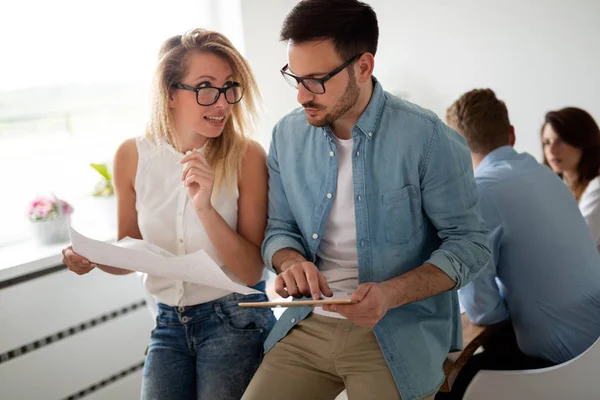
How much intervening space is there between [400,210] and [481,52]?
7.17 ft

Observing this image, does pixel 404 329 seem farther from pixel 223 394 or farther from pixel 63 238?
pixel 63 238

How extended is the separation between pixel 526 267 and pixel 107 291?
1512mm

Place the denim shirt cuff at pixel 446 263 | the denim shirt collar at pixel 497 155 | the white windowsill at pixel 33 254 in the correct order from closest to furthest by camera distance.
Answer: the denim shirt cuff at pixel 446 263, the denim shirt collar at pixel 497 155, the white windowsill at pixel 33 254

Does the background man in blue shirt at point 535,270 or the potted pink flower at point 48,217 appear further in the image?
the potted pink flower at point 48,217

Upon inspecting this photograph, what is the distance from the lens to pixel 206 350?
1.67 m

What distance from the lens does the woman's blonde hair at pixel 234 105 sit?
1760mm

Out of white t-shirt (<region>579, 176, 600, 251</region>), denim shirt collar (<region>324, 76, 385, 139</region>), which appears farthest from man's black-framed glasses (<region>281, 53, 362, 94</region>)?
white t-shirt (<region>579, 176, 600, 251</region>)

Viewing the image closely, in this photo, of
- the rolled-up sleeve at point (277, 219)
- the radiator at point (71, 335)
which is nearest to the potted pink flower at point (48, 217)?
the radiator at point (71, 335)

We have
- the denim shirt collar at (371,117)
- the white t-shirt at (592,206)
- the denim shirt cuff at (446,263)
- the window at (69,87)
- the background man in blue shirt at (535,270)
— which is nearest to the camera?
the denim shirt cuff at (446,263)

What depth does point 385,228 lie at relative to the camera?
1.57m

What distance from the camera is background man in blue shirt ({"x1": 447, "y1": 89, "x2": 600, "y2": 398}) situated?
183 centimetres

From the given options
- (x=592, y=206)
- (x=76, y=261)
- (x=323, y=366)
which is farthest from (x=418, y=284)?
(x=592, y=206)

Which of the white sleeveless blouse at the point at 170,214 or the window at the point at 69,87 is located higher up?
the window at the point at 69,87

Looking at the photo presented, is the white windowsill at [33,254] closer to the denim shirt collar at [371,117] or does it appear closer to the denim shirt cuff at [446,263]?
the denim shirt collar at [371,117]
